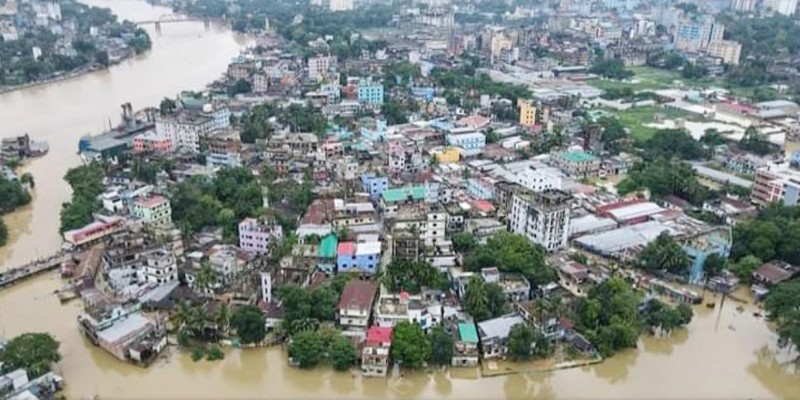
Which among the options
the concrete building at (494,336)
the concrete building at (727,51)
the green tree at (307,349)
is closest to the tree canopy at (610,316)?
the concrete building at (494,336)

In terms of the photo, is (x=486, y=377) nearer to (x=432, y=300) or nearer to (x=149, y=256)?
(x=432, y=300)

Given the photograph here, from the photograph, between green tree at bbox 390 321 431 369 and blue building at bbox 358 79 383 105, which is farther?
blue building at bbox 358 79 383 105

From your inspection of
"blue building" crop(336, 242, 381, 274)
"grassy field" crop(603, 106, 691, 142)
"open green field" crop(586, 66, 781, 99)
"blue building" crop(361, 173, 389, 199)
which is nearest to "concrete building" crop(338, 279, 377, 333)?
"blue building" crop(336, 242, 381, 274)

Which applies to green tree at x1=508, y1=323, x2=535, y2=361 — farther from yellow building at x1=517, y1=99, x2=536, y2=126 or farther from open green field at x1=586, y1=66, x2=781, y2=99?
open green field at x1=586, y1=66, x2=781, y2=99

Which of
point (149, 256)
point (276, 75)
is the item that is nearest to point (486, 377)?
point (149, 256)

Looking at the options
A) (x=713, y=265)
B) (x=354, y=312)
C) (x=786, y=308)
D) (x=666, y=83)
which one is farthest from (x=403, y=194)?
(x=666, y=83)
